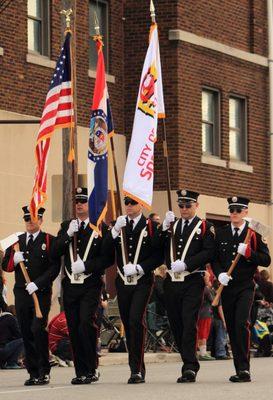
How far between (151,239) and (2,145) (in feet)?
36.1

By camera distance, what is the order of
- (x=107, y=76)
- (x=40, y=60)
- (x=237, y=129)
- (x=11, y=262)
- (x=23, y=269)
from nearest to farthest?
(x=23, y=269)
(x=11, y=262)
(x=40, y=60)
(x=107, y=76)
(x=237, y=129)

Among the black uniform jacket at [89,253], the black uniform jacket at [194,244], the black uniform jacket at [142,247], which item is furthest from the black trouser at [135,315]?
the black uniform jacket at [194,244]

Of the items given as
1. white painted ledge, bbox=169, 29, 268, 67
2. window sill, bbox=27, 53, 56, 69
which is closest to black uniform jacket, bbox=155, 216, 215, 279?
window sill, bbox=27, 53, 56, 69

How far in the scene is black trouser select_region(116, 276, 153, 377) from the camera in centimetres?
1598

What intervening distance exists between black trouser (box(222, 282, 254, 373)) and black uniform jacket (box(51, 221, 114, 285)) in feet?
4.43

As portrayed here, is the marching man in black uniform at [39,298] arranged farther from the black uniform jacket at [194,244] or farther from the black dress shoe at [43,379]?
the black uniform jacket at [194,244]

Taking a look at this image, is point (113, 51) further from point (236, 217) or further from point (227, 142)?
point (236, 217)

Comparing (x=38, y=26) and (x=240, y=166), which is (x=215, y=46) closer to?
(x=240, y=166)

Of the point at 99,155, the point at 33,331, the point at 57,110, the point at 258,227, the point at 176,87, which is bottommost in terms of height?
the point at 33,331

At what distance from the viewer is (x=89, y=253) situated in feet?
53.0

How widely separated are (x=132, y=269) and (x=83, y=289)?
576 mm

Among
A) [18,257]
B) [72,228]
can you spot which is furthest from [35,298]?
[72,228]

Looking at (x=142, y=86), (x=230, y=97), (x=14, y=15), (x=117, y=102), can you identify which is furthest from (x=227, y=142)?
(x=142, y=86)

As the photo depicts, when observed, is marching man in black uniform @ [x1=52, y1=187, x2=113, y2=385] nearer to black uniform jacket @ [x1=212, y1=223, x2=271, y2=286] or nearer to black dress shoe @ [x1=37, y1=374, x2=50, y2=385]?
black dress shoe @ [x1=37, y1=374, x2=50, y2=385]
